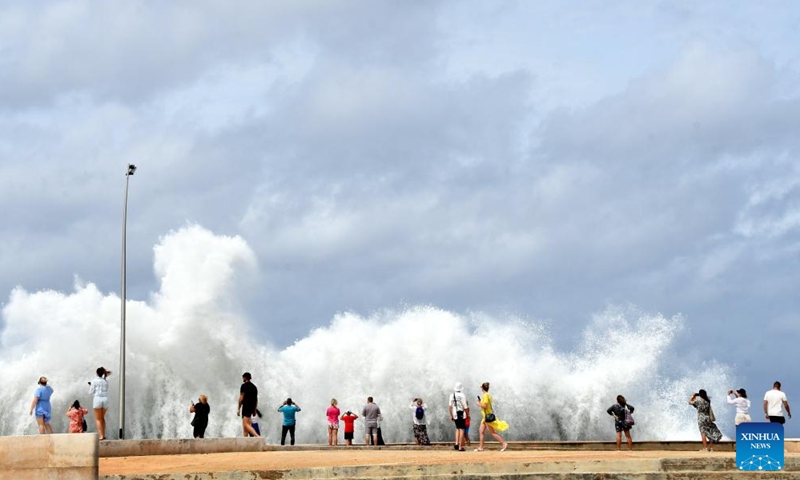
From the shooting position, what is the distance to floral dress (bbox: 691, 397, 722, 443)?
2111 centimetres

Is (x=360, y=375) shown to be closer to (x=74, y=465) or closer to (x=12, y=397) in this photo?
(x=12, y=397)

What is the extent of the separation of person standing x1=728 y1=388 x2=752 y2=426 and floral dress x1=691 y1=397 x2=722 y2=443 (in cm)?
41

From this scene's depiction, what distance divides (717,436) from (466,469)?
910 centimetres

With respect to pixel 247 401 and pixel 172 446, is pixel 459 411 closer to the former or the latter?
pixel 247 401

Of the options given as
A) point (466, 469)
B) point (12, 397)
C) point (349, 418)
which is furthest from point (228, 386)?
point (466, 469)

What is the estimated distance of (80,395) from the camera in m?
48.2

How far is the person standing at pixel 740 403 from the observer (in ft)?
69.3

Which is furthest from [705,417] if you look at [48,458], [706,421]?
[48,458]

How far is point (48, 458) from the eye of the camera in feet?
42.3

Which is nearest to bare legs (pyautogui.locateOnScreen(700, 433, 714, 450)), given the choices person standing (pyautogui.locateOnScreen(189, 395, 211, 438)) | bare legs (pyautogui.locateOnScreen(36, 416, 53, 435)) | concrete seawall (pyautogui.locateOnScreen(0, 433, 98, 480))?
person standing (pyautogui.locateOnScreen(189, 395, 211, 438))

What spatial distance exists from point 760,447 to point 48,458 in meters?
7.88

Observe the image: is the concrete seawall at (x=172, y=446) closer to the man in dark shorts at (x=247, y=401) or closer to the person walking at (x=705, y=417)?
the man in dark shorts at (x=247, y=401)

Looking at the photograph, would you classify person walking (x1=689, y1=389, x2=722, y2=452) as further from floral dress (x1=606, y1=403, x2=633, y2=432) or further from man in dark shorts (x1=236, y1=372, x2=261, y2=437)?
man in dark shorts (x1=236, y1=372, x2=261, y2=437)

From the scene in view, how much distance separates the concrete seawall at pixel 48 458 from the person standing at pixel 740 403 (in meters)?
12.5
